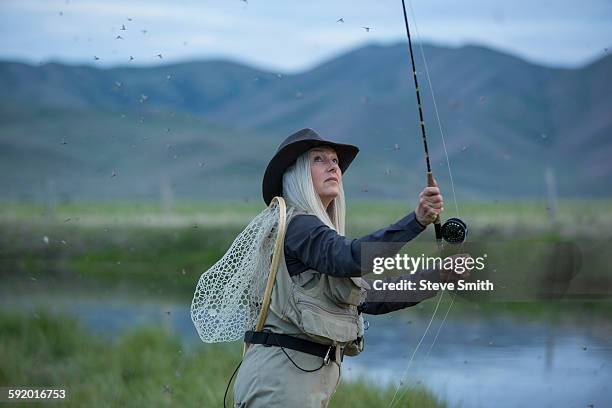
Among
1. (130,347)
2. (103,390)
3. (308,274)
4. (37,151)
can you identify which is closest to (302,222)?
(308,274)

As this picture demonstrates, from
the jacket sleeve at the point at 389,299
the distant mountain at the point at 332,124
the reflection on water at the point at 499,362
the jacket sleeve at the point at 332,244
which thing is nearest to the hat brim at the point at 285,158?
the jacket sleeve at the point at 332,244

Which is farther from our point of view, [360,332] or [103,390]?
[103,390]

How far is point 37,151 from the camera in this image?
108 metres

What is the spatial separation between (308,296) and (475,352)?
5971 millimetres

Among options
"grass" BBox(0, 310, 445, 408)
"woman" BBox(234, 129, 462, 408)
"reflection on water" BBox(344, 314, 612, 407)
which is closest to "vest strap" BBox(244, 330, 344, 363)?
"woman" BBox(234, 129, 462, 408)

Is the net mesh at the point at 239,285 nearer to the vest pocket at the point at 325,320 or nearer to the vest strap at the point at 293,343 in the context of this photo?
the vest strap at the point at 293,343

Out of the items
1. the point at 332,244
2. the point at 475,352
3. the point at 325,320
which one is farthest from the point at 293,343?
the point at 475,352

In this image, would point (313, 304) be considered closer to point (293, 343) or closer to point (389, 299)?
point (293, 343)

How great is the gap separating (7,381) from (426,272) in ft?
12.9

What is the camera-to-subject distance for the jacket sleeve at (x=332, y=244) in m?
3.65

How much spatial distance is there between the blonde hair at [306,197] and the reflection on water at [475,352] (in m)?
2.93

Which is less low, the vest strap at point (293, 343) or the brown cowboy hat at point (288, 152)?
the brown cowboy hat at point (288, 152)

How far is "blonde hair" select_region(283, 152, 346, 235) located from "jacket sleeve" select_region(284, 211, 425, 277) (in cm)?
9

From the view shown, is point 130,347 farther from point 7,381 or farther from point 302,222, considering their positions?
point 302,222
